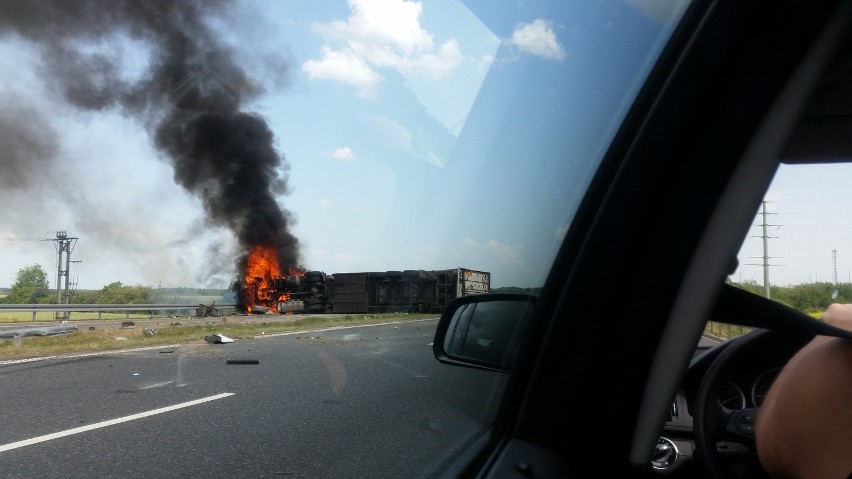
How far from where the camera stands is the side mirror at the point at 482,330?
2.37 metres

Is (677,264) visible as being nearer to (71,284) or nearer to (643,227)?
(643,227)

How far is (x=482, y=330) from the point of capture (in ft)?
8.32

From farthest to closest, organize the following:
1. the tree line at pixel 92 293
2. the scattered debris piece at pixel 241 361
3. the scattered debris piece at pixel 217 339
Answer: the scattered debris piece at pixel 217 339
the scattered debris piece at pixel 241 361
the tree line at pixel 92 293

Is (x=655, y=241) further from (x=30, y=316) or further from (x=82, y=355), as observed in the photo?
(x=82, y=355)

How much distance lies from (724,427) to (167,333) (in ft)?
12.9

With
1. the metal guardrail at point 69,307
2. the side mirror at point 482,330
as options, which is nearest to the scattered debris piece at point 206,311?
the metal guardrail at point 69,307

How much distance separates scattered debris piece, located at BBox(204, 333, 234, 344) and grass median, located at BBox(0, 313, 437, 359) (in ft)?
0.11

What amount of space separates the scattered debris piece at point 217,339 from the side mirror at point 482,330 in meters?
3.05

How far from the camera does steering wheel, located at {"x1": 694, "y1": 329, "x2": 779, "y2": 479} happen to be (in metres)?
2.33

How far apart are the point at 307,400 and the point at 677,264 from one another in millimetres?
2511

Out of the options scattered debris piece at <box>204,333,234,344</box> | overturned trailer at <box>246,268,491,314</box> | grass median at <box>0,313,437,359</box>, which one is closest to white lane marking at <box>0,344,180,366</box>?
grass median at <box>0,313,437,359</box>

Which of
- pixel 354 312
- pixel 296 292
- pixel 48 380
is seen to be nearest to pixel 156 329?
pixel 296 292

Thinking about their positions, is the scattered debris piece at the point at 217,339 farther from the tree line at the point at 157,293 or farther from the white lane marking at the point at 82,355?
the tree line at the point at 157,293

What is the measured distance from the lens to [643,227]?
2045 millimetres
